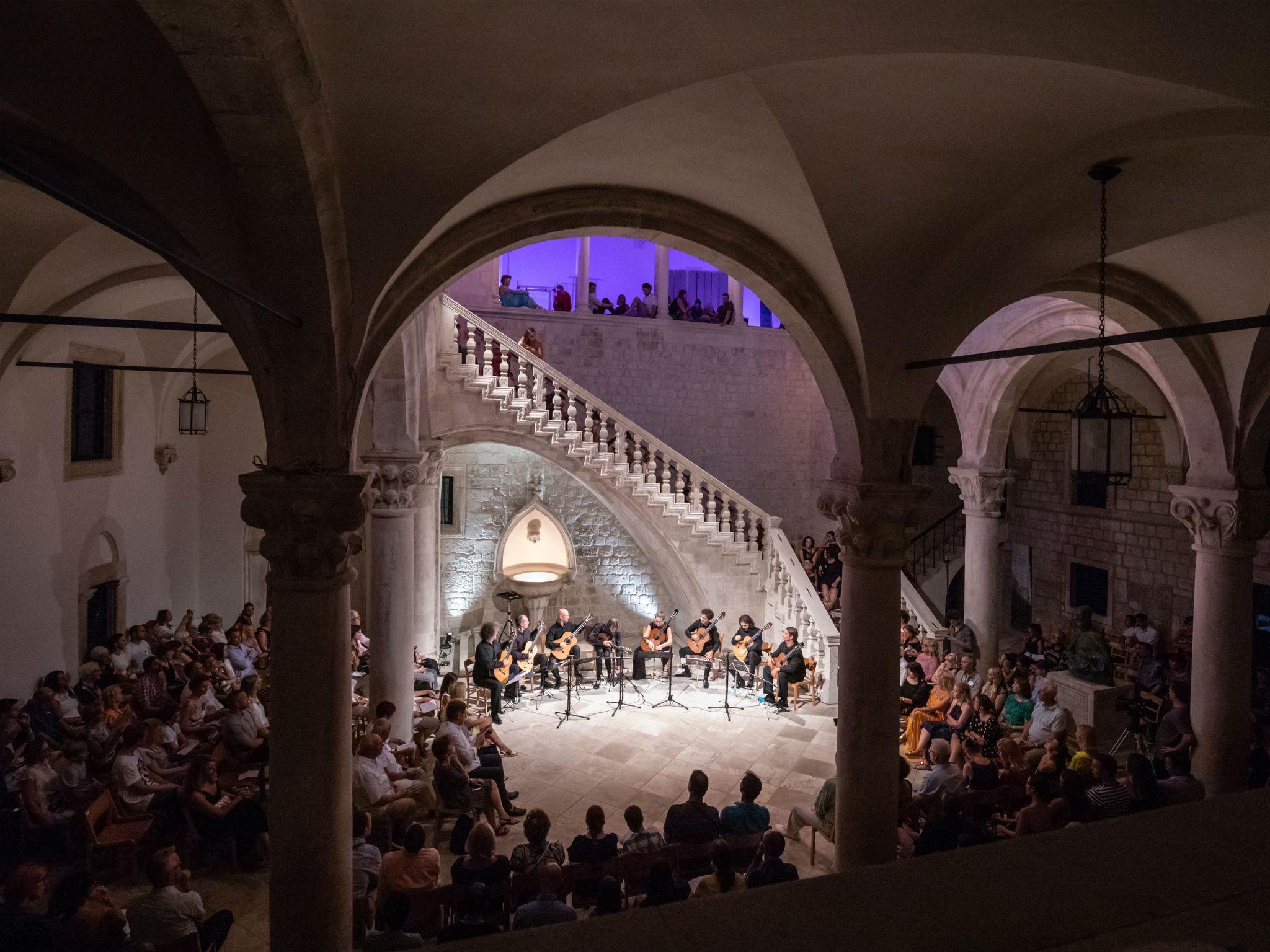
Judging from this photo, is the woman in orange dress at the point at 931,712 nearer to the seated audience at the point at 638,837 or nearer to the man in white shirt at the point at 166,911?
the seated audience at the point at 638,837

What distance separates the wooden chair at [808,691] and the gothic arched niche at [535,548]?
4.26 m

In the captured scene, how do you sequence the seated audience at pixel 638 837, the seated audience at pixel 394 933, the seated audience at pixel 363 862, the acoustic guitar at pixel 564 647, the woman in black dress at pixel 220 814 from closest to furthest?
the seated audience at pixel 394 933 → the seated audience at pixel 363 862 → the seated audience at pixel 638 837 → the woman in black dress at pixel 220 814 → the acoustic guitar at pixel 564 647

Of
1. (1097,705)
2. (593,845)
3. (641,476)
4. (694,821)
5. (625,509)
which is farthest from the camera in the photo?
(625,509)

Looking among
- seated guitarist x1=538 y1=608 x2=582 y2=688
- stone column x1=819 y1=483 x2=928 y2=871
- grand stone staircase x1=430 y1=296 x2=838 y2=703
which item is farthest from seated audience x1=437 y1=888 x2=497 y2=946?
grand stone staircase x1=430 y1=296 x2=838 y2=703

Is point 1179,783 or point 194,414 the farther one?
point 194,414

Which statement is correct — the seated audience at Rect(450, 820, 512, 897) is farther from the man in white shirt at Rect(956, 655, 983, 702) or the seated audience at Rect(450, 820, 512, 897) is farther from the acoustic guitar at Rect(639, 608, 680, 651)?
the acoustic guitar at Rect(639, 608, 680, 651)

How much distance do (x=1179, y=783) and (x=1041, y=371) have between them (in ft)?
21.5

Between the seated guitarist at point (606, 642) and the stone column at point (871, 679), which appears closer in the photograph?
the stone column at point (871, 679)

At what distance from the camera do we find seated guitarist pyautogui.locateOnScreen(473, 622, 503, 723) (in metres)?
9.59

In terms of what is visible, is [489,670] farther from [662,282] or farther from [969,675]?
[662,282]

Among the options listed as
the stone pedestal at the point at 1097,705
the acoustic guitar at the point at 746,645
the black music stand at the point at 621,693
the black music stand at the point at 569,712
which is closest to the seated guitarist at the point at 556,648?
the black music stand at the point at 569,712

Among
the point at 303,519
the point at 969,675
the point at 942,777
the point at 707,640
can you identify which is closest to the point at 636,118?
the point at 303,519

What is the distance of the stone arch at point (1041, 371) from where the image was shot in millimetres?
7172

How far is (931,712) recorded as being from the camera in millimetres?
8688
